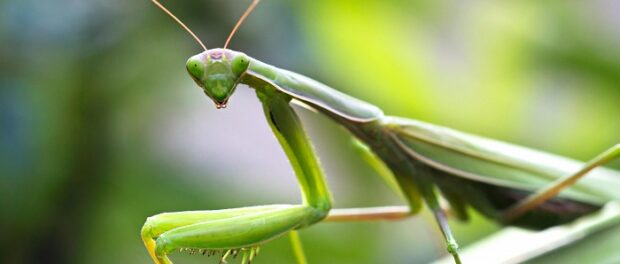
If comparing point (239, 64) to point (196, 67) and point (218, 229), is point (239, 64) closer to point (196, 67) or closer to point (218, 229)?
point (196, 67)

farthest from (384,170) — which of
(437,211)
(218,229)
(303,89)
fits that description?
(218,229)

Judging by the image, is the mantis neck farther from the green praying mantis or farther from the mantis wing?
the mantis wing

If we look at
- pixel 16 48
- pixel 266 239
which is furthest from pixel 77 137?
pixel 266 239

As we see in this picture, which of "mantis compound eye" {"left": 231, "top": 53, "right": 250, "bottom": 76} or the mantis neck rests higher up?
the mantis neck

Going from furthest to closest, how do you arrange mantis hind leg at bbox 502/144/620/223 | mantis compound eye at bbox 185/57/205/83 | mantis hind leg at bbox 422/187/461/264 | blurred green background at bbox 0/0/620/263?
blurred green background at bbox 0/0/620/263 < mantis hind leg at bbox 502/144/620/223 < mantis hind leg at bbox 422/187/461/264 < mantis compound eye at bbox 185/57/205/83

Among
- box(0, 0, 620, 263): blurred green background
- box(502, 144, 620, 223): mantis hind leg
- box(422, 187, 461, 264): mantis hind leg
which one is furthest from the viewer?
box(0, 0, 620, 263): blurred green background

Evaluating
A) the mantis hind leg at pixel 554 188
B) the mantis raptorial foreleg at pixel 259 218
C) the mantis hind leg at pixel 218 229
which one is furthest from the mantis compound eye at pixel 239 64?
the mantis hind leg at pixel 554 188

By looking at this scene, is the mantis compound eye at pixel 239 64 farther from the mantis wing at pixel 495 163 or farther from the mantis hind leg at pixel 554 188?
the mantis hind leg at pixel 554 188

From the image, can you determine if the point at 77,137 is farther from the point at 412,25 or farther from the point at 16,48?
the point at 412,25

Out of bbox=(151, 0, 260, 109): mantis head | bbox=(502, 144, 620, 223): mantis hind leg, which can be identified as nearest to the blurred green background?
bbox=(502, 144, 620, 223): mantis hind leg
